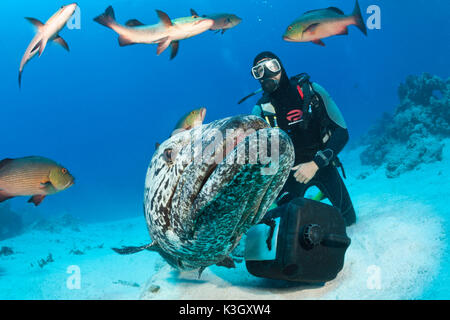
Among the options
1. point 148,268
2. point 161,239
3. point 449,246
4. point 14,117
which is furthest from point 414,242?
point 14,117

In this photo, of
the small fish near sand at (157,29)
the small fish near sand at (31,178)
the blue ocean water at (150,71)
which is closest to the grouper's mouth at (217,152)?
the small fish near sand at (157,29)

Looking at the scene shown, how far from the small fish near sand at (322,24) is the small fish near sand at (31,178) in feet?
13.3

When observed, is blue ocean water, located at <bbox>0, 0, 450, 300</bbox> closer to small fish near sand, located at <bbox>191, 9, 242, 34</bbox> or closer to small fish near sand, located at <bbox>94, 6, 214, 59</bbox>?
small fish near sand, located at <bbox>191, 9, 242, 34</bbox>

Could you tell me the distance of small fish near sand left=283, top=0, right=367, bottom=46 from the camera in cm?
425

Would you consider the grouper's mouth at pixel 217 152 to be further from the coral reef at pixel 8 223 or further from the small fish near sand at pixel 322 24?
the coral reef at pixel 8 223

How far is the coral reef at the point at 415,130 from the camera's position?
9.16 m

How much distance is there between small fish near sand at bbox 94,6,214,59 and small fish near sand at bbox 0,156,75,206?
1.93 metres

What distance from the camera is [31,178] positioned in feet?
11.4

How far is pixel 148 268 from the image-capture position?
22.7 feet
